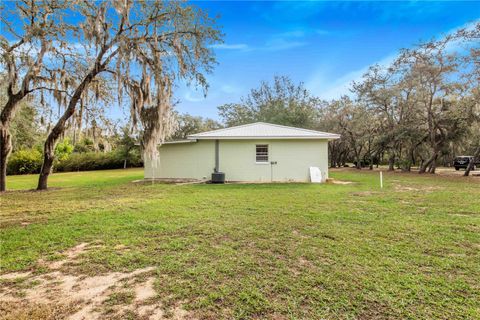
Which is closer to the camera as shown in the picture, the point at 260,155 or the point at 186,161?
the point at 260,155

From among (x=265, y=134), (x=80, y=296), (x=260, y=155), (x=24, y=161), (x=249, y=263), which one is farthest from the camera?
(x=24, y=161)

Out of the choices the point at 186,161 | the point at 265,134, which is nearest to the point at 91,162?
the point at 186,161

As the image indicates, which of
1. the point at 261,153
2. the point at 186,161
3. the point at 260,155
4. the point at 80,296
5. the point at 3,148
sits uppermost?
the point at 3,148

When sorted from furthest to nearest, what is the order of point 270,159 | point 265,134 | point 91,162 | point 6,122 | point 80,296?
point 91,162
point 270,159
point 265,134
point 6,122
point 80,296

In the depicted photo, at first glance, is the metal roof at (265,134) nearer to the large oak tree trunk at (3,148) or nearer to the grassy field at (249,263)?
the grassy field at (249,263)

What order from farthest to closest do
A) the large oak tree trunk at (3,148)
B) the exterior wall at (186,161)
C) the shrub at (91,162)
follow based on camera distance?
the shrub at (91,162)
the exterior wall at (186,161)
the large oak tree trunk at (3,148)

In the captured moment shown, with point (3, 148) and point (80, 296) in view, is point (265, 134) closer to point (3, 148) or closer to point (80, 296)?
point (80, 296)

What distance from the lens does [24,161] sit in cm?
2134

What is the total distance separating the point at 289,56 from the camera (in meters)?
13.9

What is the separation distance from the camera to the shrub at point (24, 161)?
21.0 metres

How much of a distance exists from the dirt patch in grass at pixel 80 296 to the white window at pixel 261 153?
33.1ft

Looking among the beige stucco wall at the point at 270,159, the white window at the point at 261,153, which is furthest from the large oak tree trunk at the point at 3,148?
the white window at the point at 261,153

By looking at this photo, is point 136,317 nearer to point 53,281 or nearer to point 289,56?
point 53,281

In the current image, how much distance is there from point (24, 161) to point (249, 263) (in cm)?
2718
